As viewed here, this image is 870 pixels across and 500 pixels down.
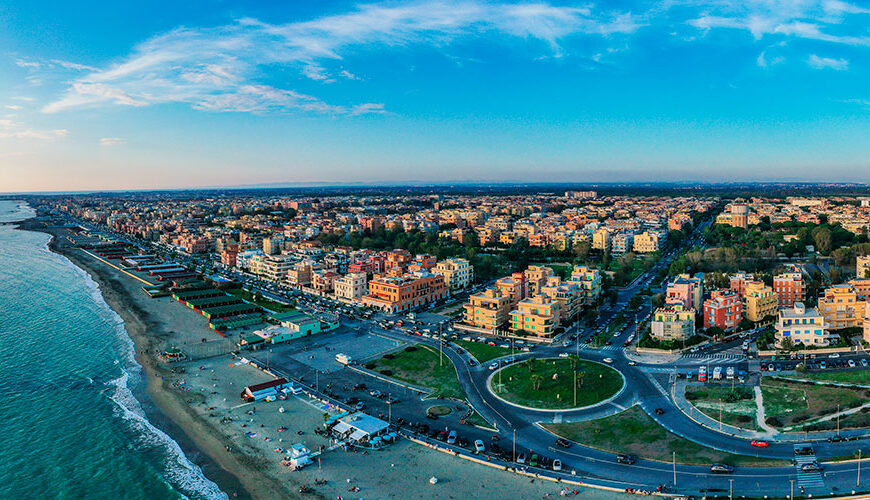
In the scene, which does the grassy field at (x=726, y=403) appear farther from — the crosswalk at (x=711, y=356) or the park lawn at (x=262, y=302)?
the park lawn at (x=262, y=302)

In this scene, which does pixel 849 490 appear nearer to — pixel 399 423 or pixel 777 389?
pixel 777 389

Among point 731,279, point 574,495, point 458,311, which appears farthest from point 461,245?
point 574,495

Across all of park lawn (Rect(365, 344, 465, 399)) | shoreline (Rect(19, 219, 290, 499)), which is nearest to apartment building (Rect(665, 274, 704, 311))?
park lawn (Rect(365, 344, 465, 399))

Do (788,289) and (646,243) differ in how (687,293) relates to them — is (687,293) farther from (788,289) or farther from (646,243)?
(646,243)

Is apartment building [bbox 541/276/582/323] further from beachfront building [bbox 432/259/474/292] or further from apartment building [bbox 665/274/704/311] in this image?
beachfront building [bbox 432/259/474/292]

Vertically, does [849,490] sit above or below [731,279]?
below

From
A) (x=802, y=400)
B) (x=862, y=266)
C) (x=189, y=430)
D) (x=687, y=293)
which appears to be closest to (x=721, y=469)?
(x=802, y=400)

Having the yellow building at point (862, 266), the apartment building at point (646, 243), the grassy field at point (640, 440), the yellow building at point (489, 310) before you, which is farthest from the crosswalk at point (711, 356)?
the apartment building at point (646, 243)
